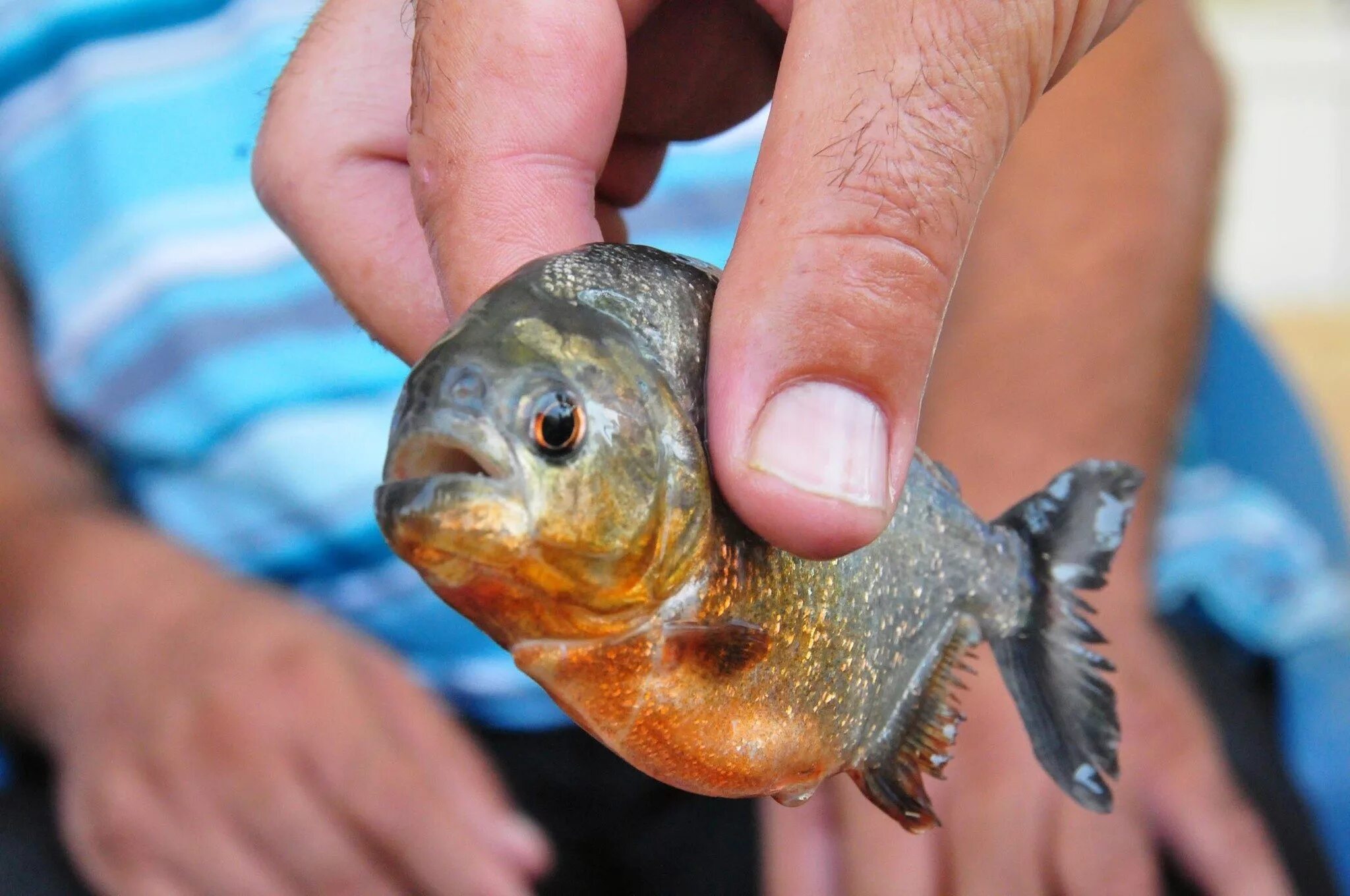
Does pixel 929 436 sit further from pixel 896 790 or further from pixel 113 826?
pixel 113 826

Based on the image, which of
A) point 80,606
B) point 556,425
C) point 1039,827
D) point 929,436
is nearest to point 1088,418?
point 929,436

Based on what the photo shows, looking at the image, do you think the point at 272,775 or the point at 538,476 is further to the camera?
the point at 272,775

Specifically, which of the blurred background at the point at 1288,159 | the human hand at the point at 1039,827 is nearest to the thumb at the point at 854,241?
the human hand at the point at 1039,827

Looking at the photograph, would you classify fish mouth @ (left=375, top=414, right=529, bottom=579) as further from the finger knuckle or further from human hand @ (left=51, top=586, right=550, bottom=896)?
the finger knuckle

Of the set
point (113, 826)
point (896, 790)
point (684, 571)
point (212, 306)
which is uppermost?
point (684, 571)

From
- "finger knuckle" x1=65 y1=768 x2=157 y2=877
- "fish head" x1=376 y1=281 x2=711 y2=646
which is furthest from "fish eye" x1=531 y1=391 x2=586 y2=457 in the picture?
"finger knuckle" x1=65 y1=768 x2=157 y2=877

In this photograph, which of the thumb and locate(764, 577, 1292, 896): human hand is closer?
the thumb
